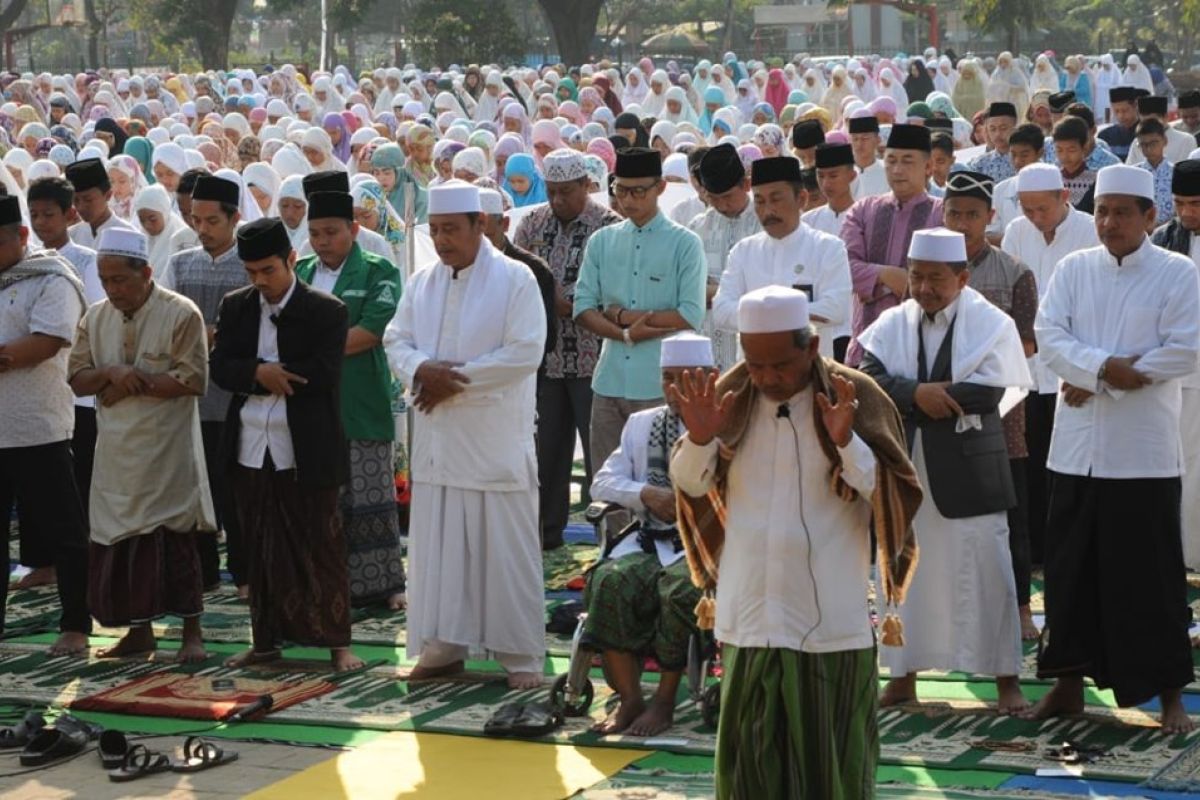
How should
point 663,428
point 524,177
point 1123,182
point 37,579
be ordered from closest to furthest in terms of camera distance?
point 1123,182, point 663,428, point 37,579, point 524,177

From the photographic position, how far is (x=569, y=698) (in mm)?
7566

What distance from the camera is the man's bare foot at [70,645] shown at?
882cm

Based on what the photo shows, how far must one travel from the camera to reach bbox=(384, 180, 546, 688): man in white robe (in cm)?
809

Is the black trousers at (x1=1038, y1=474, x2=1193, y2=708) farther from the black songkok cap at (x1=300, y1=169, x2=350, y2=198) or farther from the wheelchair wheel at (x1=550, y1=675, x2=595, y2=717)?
the black songkok cap at (x1=300, y1=169, x2=350, y2=198)

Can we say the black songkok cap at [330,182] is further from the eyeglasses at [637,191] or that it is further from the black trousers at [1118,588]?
the black trousers at [1118,588]

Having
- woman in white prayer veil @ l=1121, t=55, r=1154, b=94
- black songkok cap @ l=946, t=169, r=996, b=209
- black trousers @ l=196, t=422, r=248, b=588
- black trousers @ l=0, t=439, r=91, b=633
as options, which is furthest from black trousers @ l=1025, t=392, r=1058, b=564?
woman in white prayer veil @ l=1121, t=55, r=1154, b=94

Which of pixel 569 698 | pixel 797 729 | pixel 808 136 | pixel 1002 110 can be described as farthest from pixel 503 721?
pixel 1002 110

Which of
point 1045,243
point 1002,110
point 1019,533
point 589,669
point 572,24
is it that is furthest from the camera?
point 572,24

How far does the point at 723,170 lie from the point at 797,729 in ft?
15.8

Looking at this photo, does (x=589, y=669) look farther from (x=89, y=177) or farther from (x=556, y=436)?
(x=89, y=177)

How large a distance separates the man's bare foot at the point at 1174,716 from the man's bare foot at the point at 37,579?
526cm

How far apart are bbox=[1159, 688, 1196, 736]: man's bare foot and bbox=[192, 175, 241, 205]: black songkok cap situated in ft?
14.3

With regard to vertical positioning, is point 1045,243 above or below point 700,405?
above

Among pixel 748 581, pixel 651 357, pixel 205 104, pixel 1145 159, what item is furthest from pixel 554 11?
pixel 748 581
